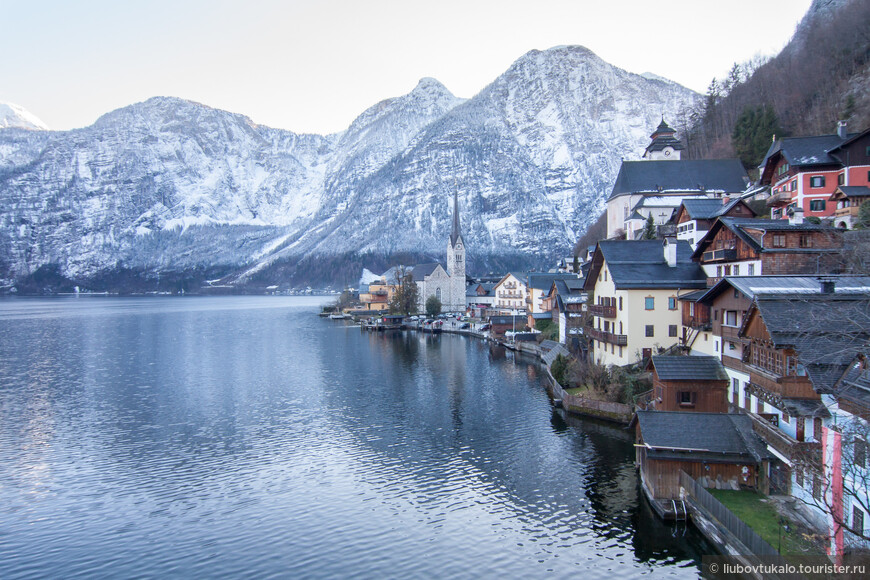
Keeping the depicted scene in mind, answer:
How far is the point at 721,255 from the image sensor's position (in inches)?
1199

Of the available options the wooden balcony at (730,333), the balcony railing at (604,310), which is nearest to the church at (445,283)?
the balcony railing at (604,310)

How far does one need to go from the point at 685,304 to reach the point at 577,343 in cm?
1400

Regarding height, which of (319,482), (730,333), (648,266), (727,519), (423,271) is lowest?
(319,482)

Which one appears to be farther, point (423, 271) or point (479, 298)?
point (423, 271)

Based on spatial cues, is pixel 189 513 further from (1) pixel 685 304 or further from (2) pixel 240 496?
(1) pixel 685 304

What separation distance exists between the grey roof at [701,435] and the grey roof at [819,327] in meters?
3.55

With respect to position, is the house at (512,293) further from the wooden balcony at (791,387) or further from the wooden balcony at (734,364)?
the wooden balcony at (791,387)

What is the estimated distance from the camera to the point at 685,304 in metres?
32.0

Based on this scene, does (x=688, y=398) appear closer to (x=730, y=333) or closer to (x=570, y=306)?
(x=730, y=333)

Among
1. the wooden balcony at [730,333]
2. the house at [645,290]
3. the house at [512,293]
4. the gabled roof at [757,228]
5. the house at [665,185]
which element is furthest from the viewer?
the house at [512,293]

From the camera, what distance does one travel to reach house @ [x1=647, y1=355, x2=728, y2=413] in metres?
24.9

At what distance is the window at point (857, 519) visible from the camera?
45.5 feet

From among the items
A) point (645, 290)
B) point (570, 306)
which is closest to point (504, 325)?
point (570, 306)

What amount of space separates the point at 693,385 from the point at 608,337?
11.2m
